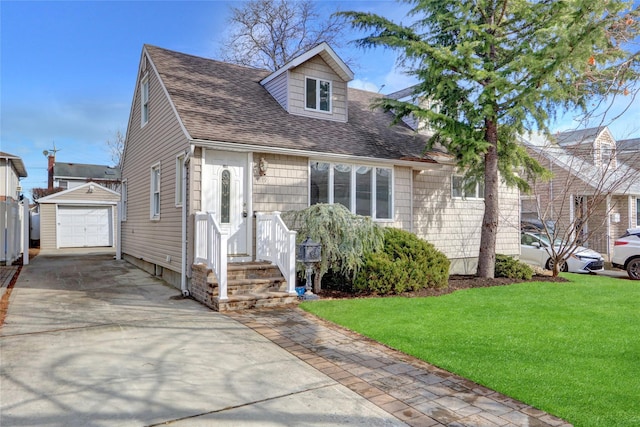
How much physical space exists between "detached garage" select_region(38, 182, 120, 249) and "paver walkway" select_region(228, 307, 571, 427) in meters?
18.6

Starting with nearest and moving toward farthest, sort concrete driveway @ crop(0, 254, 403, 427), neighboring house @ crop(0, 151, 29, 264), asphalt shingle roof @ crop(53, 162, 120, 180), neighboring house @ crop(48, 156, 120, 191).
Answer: concrete driveway @ crop(0, 254, 403, 427)
neighboring house @ crop(0, 151, 29, 264)
neighboring house @ crop(48, 156, 120, 191)
asphalt shingle roof @ crop(53, 162, 120, 180)

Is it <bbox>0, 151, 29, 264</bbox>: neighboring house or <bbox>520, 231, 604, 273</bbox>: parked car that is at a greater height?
<bbox>0, 151, 29, 264</bbox>: neighboring house


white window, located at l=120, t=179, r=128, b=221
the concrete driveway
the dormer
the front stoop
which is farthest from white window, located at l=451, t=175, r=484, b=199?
white window, located at l=120, t=179, r=128, b=221

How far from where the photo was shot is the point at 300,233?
8.41 m

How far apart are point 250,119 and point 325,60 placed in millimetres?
3098

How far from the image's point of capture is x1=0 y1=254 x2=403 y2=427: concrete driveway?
3156mm

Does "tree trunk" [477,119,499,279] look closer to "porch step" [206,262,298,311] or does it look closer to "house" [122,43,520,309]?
"house" [122,43,520,309]

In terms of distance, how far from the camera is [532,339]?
527cm

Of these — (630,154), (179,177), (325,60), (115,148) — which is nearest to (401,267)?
(179,177)

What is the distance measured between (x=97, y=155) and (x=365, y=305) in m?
35.7

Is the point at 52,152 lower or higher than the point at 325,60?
higher

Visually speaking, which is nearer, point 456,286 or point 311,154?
point 311,154

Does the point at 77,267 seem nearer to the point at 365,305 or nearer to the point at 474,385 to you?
the point at 365,305

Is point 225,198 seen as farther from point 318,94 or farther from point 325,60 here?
point 325,60
